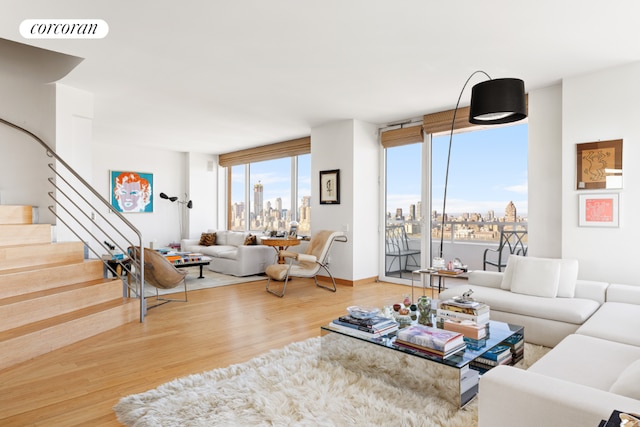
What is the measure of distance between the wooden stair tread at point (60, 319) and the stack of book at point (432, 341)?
2.80 meters

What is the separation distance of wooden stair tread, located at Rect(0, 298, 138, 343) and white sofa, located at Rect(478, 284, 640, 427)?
10.7 ft

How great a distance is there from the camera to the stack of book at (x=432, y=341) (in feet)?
7.14

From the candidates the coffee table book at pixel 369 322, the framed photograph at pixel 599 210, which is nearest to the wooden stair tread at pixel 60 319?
the coffee table book at pixel 369 322

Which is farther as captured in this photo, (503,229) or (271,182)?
(271,182)

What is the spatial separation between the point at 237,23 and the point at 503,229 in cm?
419

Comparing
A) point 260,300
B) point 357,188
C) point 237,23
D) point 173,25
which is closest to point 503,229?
point 357,188

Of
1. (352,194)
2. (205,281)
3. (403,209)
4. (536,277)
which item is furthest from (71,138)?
(536,277)

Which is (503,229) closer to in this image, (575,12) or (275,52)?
(575,12)

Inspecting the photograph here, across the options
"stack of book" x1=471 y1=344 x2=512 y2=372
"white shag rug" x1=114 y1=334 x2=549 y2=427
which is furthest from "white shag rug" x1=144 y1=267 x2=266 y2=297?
"stack of book" x1=471 y1=344 x2=512 y2=372

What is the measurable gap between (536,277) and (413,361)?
→ 187 cm

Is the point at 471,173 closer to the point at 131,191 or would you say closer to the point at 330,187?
the point at 330,187

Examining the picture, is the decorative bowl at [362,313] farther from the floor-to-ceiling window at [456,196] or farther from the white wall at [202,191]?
the white wall at [202,191]

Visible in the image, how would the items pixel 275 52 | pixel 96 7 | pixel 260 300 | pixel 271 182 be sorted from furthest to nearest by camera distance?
pixel 271 182 → pixel 260 300 → pixel 275 52 → pixel 96 7

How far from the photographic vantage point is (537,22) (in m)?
2.84
